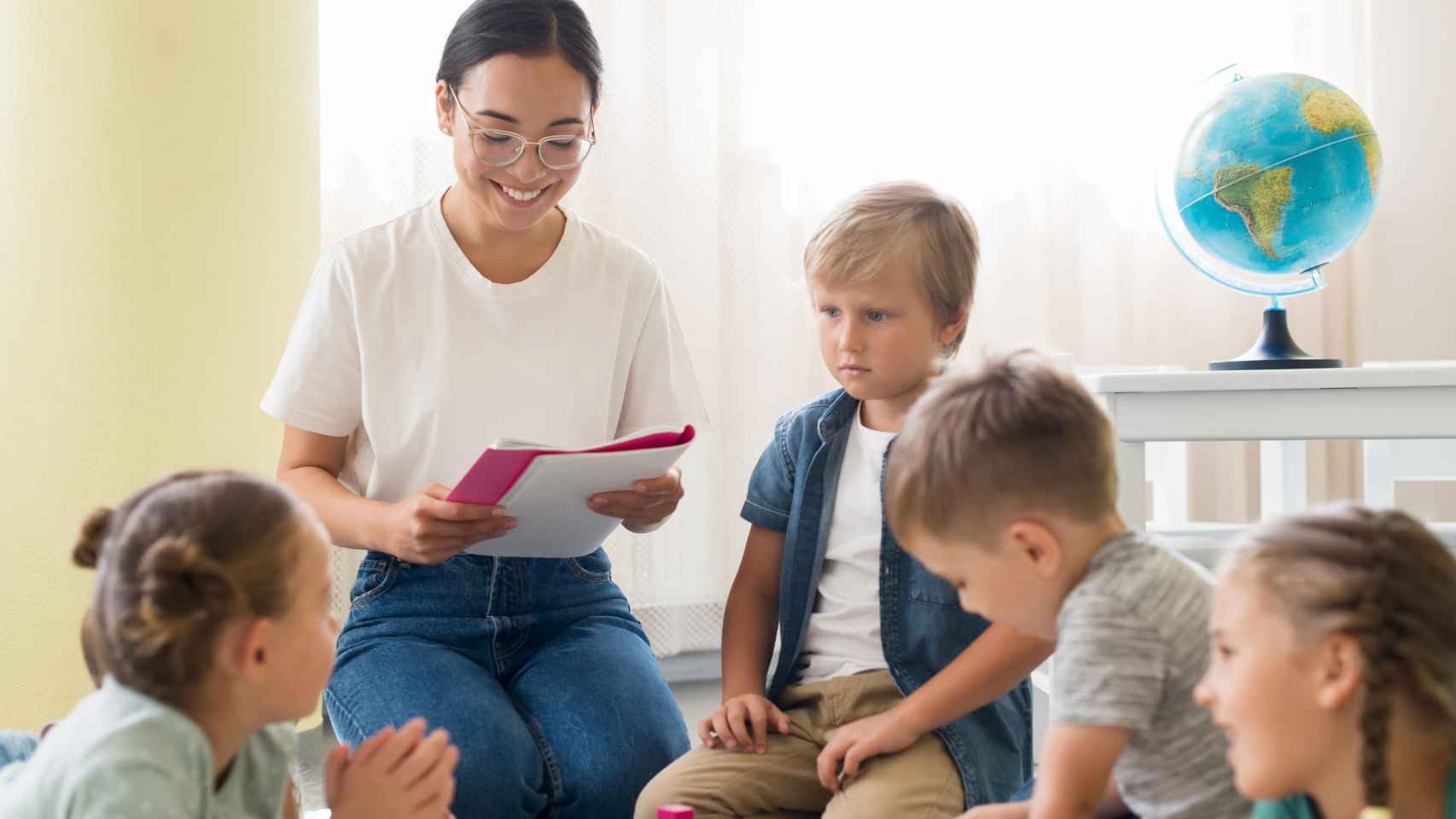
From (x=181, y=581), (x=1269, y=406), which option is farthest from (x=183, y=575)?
(x=1269, y=406)

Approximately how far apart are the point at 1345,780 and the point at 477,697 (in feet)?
2.80

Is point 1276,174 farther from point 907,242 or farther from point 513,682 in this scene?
point 513,682

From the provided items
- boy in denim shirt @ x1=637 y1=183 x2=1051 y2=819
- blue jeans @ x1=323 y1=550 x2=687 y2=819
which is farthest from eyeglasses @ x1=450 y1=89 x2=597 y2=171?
blue jeans @ x1=323 y1=550 x2=687 y2=819

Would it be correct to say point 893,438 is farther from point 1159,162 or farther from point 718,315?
point 718,315

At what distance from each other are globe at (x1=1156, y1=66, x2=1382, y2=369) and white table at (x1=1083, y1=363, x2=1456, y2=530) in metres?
0.11

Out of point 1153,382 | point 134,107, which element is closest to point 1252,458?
point 1153,382

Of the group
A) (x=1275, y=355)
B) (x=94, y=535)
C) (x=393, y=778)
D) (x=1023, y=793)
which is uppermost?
(x=1275, y=355)

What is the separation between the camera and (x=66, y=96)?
76.5 inches

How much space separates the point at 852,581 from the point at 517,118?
25.6 inches

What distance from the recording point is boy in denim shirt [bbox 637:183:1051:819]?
4.33ft

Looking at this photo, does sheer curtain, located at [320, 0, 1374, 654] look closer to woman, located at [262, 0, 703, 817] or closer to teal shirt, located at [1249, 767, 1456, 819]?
woman, located at [262, 0, 703, 817]

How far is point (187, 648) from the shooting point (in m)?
0.92

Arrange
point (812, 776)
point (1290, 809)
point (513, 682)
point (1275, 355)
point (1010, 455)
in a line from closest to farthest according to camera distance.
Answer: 1. point (1290, 809)
2. point (1010, 455)
3. point (812, 776)
4. point (513, 682)
5. point (1275, 355)

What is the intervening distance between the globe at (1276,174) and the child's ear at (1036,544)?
67 cm
